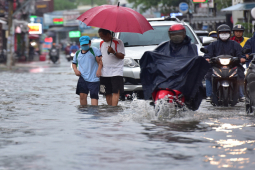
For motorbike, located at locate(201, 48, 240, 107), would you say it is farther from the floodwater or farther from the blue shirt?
the blue shirt

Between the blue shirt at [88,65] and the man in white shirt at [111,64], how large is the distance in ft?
0.51

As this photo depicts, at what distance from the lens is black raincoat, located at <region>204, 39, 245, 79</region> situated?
34.9 feet

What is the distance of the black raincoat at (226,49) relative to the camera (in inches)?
419

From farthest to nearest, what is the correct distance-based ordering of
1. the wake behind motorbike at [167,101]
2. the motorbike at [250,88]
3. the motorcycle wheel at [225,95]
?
the motorcycle wheel at [225,95], the motorbike at [250,88], the wake behind motorbike at [167,101]

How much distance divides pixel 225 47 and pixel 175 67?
9.70 ft

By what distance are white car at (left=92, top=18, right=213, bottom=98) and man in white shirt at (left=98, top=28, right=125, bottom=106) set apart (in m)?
1.70

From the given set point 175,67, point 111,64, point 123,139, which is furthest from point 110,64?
point 123,139

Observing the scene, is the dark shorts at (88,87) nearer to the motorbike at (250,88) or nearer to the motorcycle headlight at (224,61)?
the motorcycle headlight at (224,61)

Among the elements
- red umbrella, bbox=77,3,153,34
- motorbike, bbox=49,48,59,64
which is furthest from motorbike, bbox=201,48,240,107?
motorbike, bbox=49,48,59,64

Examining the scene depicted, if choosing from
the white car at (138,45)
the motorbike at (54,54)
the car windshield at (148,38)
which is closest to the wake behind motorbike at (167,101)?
the white car at (138,45)

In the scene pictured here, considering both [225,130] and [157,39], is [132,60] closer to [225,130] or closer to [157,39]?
[157,39]

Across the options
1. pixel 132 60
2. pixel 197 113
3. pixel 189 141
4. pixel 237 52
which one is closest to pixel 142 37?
pixel 132 60

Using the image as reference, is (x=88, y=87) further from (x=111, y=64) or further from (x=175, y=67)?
(x=175, y=67)

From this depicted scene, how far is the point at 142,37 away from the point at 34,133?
233 inches
